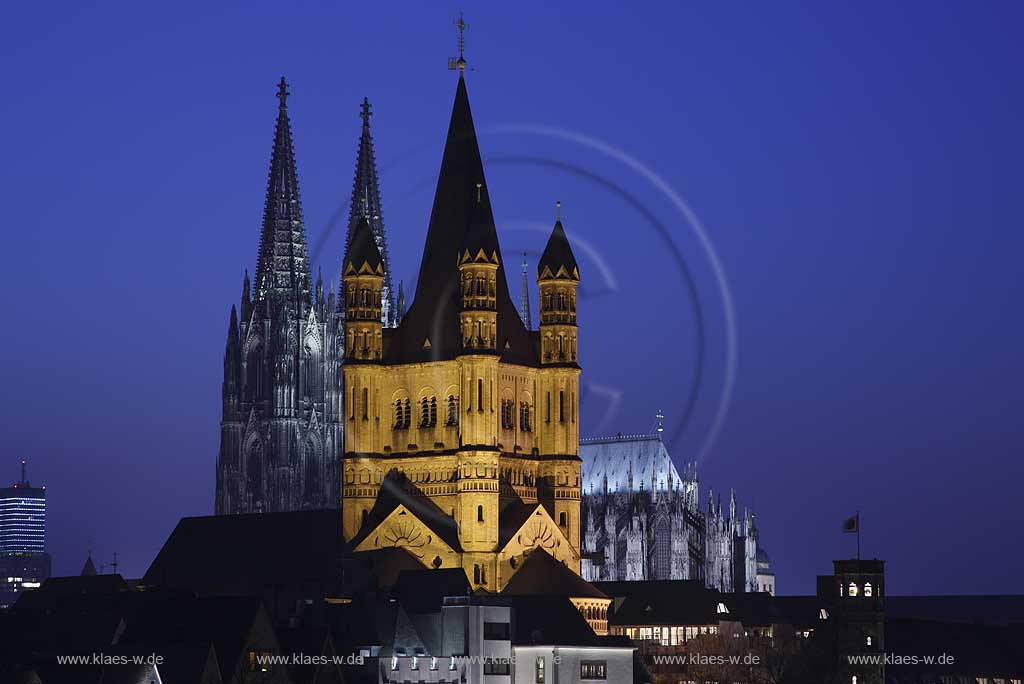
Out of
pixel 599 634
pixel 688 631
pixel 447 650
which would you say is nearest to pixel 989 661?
pixel 688 631

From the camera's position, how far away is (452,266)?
448ft

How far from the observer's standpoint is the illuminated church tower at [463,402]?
132625mm

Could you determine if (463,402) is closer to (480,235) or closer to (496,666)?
(480,235)

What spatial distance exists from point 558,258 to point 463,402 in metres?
11.7

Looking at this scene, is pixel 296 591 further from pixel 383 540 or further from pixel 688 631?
pixel 688 631
